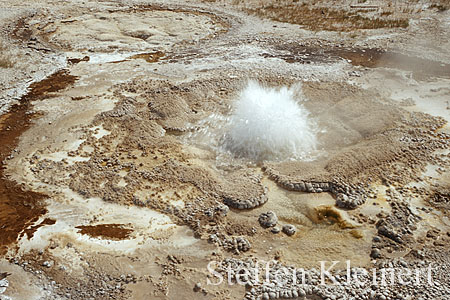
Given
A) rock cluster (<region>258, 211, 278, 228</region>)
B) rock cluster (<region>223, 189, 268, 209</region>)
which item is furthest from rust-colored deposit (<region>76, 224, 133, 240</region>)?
rock cluster (<region>258, 211, 278, 228</region>)

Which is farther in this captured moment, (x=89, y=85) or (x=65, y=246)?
(x=89, y=85)

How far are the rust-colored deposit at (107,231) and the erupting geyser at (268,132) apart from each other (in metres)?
2.74

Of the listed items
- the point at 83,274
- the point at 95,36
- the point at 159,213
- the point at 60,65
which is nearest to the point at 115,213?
the point at 159,213

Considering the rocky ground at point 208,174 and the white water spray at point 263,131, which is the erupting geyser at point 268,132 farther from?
the rocky ground at point 208,174

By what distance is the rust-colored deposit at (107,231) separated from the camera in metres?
5.46

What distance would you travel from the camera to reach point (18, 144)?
7.55 metres

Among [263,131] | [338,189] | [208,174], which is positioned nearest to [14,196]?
[208,174]

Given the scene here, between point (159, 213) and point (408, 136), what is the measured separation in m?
5.35

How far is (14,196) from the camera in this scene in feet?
20.4

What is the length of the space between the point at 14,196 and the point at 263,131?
4780 millimetres

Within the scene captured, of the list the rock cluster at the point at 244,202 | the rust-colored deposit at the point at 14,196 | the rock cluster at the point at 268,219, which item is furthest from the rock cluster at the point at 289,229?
the rust-colored deposit at the point at 14,196

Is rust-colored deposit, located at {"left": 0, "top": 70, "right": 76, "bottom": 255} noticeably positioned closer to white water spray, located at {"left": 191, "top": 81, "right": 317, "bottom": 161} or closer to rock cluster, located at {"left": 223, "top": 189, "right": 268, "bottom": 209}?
rock cluster, located at {"left": 223, "top": 189, "right": 268, "bottom": 209}

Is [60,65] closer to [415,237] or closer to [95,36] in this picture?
[95,36]

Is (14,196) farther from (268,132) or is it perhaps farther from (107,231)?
(268,132)
